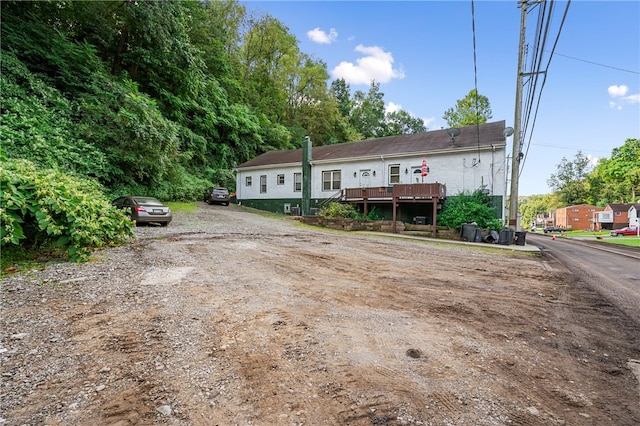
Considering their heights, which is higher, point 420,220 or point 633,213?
point 633,213

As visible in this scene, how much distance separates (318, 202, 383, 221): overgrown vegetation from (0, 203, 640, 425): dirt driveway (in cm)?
1166

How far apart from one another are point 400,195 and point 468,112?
2534 cm

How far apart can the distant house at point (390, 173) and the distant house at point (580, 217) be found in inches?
2165

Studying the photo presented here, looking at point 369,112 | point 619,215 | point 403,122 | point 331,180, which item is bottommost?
point 619,215

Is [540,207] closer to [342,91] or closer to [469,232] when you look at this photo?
[342,91]

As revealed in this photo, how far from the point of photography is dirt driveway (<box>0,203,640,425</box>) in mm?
1948

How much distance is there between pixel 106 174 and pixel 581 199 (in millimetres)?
82484

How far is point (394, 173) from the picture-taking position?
18719 mm

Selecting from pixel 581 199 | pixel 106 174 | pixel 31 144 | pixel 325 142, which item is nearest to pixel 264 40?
pixel 325 142

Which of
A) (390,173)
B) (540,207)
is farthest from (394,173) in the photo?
Result: (540,207)

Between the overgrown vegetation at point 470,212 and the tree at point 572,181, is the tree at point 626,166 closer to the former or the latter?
the tree at point 572,181

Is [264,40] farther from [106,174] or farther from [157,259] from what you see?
[157,259]

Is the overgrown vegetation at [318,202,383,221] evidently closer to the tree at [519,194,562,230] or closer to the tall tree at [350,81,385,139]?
the tall tree at [350,81,385,139]

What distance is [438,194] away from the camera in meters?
15.3
